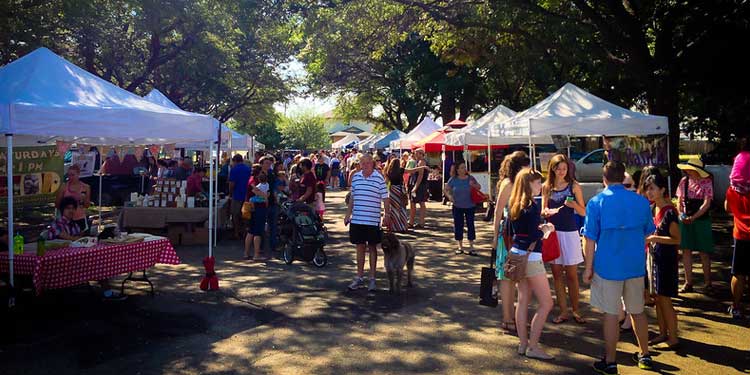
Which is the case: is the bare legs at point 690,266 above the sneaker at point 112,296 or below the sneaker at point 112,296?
above

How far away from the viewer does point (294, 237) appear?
9.46m

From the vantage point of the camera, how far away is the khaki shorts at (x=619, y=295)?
4.72 meters

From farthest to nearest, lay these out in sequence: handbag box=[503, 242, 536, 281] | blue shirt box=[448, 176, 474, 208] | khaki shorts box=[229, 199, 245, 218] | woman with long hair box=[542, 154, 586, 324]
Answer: khaki shorts box=[229, 199, 245, 218]
blue shirt box=[448, 176, 474, 208]
woman with long hair box=[542, 154, 586, 324]
handbag box=[503, 242, 536, 281]

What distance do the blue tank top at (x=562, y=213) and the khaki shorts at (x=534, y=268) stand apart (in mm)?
1172

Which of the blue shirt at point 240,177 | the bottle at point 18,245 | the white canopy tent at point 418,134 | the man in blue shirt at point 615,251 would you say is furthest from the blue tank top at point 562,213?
the white canopy tent at point 418,134

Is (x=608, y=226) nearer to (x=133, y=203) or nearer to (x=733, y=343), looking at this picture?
(x=733, y=343)

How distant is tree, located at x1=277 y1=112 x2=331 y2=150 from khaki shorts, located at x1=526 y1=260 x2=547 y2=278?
70.5m

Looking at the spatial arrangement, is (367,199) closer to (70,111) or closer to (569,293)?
(569,293)

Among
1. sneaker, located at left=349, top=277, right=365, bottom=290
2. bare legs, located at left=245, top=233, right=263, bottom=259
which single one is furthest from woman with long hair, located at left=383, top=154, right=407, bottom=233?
sneaker, located at left=349, top=277, right=365, bottom=290

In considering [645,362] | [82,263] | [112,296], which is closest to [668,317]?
[645,362]

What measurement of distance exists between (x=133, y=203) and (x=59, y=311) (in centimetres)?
526

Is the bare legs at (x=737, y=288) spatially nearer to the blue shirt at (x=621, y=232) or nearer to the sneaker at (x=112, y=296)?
the blue shirt at (x=621, y=232)

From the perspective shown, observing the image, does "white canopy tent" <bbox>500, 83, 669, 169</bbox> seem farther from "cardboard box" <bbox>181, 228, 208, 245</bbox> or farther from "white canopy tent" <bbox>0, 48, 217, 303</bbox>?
"cardboard box" <bbox>181, 228, 208, 245</bbox>

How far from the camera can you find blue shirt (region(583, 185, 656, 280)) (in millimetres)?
4652
